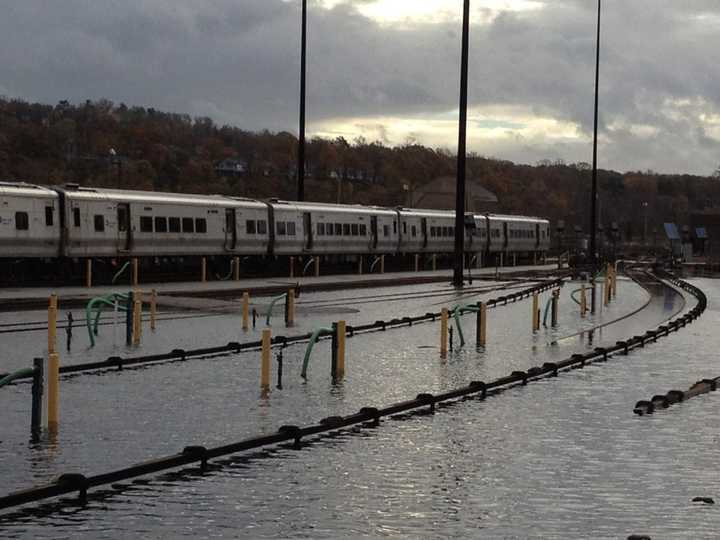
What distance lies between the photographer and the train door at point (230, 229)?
5569 cm

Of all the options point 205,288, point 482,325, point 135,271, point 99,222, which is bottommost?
point 205,288

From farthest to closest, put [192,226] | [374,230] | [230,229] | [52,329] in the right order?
[374,230], [230,229], [192,226], [52,329]

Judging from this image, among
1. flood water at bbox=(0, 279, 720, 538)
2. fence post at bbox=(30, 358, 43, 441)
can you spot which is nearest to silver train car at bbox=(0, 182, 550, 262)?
flood water at bbox=(0, 279, 720, 538)

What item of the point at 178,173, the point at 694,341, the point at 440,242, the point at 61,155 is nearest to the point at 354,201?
the point at 178,173

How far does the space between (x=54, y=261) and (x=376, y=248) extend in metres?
25.4

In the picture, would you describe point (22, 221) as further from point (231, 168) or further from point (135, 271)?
point (231, 168)

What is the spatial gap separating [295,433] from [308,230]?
4831 cm

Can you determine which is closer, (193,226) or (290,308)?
(290,308)

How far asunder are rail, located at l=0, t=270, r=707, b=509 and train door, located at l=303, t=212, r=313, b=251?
37255 millimetres

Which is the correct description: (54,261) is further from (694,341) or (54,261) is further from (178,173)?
(178,173)

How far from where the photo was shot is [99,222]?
155 feet

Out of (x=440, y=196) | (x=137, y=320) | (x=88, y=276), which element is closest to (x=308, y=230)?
(x=88, y=276)

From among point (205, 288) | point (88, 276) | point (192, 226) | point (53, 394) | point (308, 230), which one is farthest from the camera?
point (308, 230)

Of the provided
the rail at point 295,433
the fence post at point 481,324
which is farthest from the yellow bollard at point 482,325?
the rail at point 295,433
